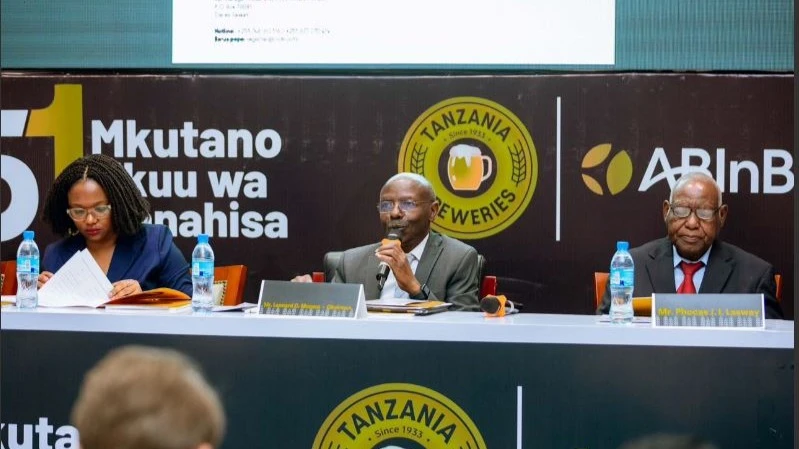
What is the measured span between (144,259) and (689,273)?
221 centimetres

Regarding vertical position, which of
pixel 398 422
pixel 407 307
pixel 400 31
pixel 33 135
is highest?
pixel 400 31

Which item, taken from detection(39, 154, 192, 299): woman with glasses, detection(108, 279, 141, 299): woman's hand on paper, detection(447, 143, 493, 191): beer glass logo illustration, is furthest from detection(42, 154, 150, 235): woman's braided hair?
detection(447, 143, 493, 191): beer glass logo illustration

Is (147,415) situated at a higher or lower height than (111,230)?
lower

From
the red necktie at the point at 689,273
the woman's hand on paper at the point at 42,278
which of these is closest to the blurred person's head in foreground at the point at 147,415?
the woman's hand on paper at the point at 42,278

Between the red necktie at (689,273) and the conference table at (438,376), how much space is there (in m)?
1.42

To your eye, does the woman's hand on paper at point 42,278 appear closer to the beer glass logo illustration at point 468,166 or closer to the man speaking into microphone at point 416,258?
the man speaking into microphone at point 416,258

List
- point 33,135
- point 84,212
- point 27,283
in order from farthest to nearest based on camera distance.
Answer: point 33,135 < point 84,212 < point 27,283

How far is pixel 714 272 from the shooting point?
14.4 feet

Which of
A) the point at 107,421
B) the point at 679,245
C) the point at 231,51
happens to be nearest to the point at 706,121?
the point at 679,245

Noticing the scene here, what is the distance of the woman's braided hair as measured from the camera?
415 centimetres

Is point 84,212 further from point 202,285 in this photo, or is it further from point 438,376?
point 438,376

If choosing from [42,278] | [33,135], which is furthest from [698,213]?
[33,135]

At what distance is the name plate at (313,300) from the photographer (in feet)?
10.2

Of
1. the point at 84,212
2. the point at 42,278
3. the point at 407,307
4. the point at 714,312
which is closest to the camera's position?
the point at 714,312
